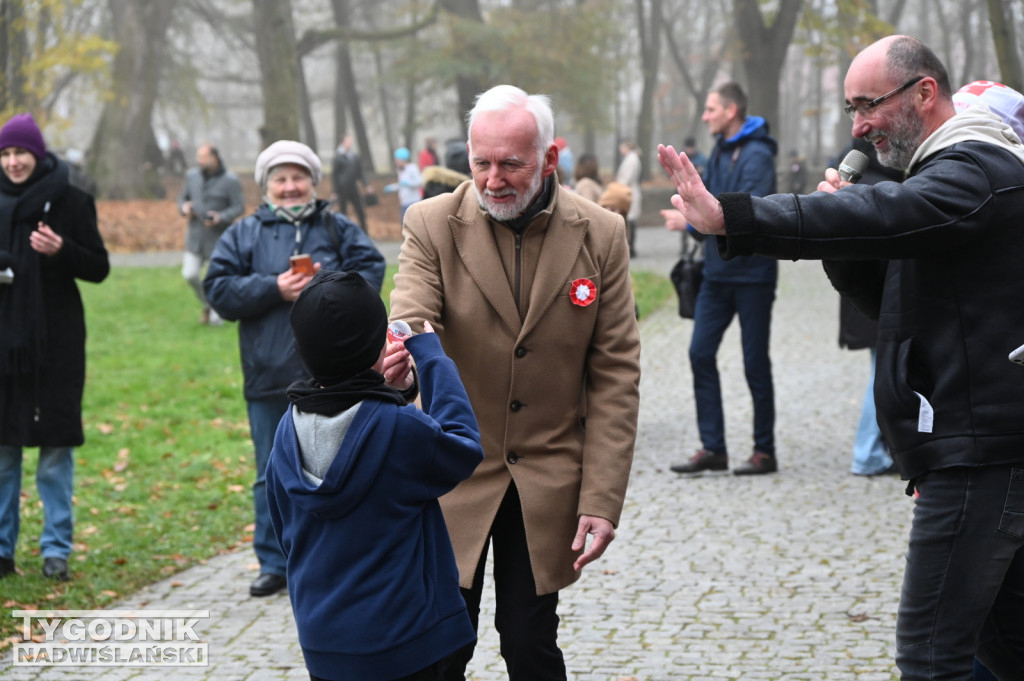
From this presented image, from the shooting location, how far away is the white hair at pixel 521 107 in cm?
353

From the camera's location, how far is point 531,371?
3699 mm

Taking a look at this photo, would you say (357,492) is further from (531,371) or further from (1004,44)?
(1004,44)

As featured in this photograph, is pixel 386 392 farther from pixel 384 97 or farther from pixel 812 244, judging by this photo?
pixel 384 97

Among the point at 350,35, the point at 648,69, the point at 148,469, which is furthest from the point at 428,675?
the point at 648,69

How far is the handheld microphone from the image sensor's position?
336 cm

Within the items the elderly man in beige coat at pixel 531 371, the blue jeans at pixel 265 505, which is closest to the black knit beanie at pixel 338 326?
the elderly man in beige coat at pixel 531 371

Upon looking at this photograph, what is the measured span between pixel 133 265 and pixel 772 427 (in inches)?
652

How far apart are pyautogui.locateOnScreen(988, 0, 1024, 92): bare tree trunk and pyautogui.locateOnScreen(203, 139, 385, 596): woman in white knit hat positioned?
801cm

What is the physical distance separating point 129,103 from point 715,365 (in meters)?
26.1

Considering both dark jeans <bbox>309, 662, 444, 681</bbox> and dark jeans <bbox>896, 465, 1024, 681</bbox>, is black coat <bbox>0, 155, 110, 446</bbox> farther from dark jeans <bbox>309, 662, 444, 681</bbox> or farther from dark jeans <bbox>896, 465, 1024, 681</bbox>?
dark jeans <bbox>896, 465, 1024, 681</bbox>

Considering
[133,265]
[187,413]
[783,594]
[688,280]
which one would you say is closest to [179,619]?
[783,594]

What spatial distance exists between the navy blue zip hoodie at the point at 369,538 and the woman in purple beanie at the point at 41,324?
3.67 meters

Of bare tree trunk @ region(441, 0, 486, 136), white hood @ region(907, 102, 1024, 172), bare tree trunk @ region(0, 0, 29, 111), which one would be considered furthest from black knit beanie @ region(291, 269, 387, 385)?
bare tree trunk @ region(441, 0, 486, 136)

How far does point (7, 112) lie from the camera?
18.5 meters
